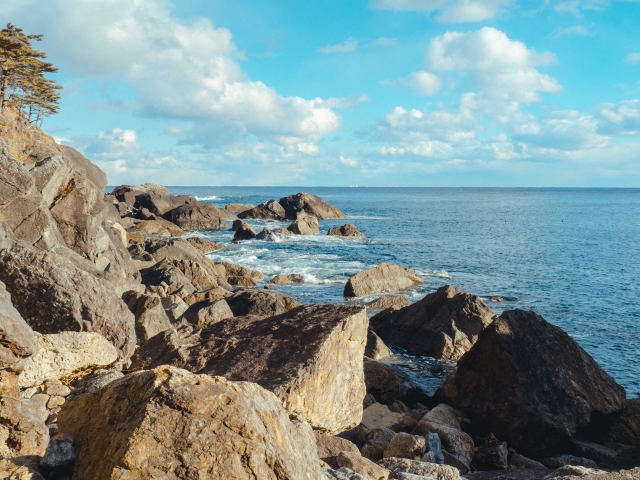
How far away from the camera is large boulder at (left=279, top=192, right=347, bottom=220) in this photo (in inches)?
3560

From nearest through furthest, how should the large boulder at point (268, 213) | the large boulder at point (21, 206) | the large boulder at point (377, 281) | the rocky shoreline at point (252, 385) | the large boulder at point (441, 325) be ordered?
1. the rocky shoreline at point (252, 385)
2. the large boulder at point (21, 206)
3. the large boulder at point (441, 325)
4. the large boulder at point (377, 281)
5. the large boulder at point (268, 213)

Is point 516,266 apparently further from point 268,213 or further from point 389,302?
point 268,213

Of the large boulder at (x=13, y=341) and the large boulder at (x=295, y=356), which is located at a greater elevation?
the large boulder at (x=13, y=341)

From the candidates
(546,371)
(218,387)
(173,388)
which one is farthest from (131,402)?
(546,371)

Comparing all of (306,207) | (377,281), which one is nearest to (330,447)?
(377,281)

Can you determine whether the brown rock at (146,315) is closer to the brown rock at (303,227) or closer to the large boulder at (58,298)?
the large boulder at (58,298)

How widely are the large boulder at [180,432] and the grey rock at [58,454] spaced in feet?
0.27

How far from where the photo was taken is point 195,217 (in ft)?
240

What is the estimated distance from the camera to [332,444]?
861 cm

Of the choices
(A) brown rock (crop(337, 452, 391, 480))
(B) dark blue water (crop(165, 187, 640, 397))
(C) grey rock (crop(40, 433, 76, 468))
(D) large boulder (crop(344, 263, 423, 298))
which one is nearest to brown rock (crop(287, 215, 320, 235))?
(B) dark blue water (crop(165, 187, 640, 397))

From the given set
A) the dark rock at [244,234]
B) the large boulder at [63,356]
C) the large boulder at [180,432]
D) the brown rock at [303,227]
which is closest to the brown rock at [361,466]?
the large boulder at [180,432]

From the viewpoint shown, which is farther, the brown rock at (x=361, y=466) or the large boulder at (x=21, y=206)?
the large boulder at (x=21, y=206)

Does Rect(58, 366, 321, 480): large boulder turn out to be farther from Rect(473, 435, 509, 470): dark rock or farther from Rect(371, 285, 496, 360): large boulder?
Rect(371, 285, 496, 360): large boulder

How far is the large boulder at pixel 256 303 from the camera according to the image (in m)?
21.7
